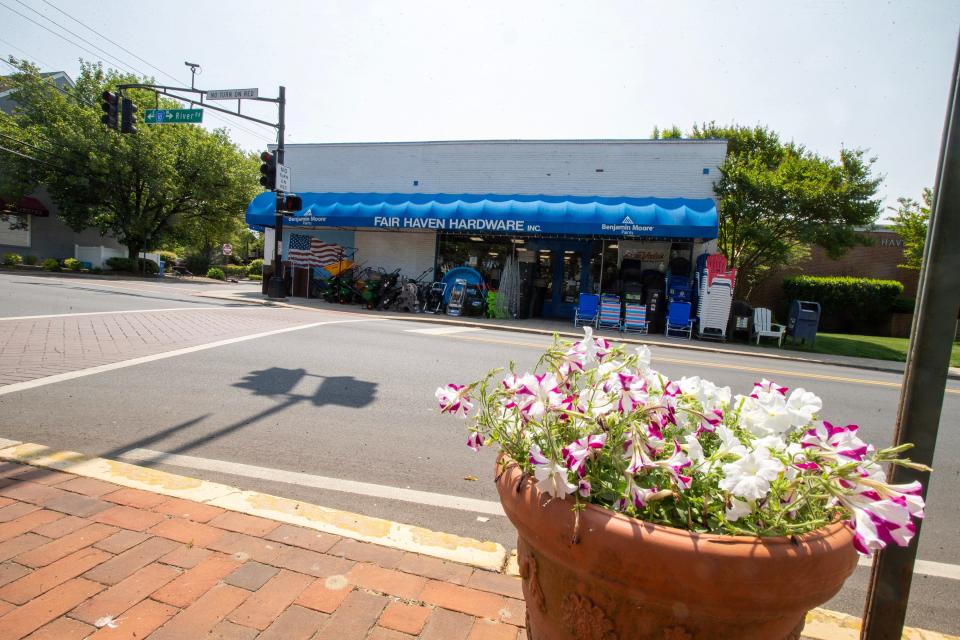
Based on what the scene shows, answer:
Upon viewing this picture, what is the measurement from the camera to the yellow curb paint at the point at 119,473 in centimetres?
292

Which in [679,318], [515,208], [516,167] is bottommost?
[679,318]

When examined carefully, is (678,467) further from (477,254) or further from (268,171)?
(268,171)

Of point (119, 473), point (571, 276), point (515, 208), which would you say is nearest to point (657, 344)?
point (571, 276)

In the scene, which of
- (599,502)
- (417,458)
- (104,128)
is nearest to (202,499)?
(417,458)

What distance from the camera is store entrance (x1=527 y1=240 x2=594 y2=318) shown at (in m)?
17.7

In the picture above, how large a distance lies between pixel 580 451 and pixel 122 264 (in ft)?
115

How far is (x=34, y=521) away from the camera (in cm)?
245

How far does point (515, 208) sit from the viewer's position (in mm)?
16016

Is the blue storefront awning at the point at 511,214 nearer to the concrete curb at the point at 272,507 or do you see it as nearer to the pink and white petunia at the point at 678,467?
the concrete curb at the point at 272,507

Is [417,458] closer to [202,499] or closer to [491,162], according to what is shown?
[202,499]

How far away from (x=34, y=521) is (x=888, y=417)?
8.12 m

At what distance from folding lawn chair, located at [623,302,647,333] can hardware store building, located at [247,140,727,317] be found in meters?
1.86

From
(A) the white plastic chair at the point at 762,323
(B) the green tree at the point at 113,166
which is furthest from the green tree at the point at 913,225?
(B) the green tree at the point at 113,166

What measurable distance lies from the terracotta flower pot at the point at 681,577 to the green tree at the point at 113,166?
100 feet
